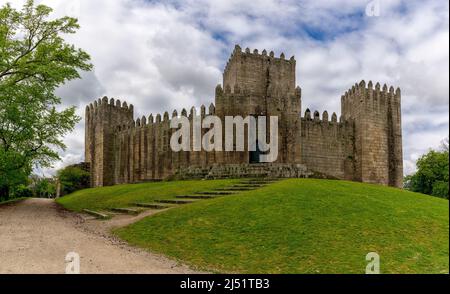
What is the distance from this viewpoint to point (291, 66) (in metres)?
48.3

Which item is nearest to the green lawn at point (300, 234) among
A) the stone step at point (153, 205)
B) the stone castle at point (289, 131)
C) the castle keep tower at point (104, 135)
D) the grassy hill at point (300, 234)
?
the grassy hill at point (300, 234)

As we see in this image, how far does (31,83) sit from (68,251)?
68.1ft

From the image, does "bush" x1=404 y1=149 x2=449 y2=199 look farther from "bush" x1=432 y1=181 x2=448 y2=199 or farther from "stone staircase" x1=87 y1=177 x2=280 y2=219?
"stone staircase" x1=87 y1=177 x2=280 y2=219

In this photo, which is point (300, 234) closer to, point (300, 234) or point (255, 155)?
point (300, 234)

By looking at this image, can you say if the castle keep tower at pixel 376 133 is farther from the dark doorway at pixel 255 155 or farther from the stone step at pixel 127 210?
the stone step at pixel 127 210

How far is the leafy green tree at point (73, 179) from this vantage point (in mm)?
55356

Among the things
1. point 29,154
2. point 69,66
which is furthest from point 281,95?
point 29,154

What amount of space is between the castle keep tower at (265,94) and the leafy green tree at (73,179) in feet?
85.8

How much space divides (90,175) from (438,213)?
1994 inches

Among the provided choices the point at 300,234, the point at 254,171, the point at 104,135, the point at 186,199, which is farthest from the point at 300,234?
the point at 104,135

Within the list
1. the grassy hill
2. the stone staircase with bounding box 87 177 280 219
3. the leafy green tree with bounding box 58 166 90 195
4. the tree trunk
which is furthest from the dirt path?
the leafy green tree with bounding box 58 166 90 195

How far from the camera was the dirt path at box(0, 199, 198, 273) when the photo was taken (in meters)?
9.56

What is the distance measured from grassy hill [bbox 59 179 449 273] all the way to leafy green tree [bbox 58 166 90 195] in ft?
139

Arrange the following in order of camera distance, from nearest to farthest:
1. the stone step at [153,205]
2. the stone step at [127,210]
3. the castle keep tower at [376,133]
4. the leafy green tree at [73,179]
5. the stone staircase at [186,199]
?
the stone step at [127,210]
the stone step at [153,205]
the stone staircase at [186,199]
the castle keep tower at [376,133]
the leafy green tree at [73,179]
